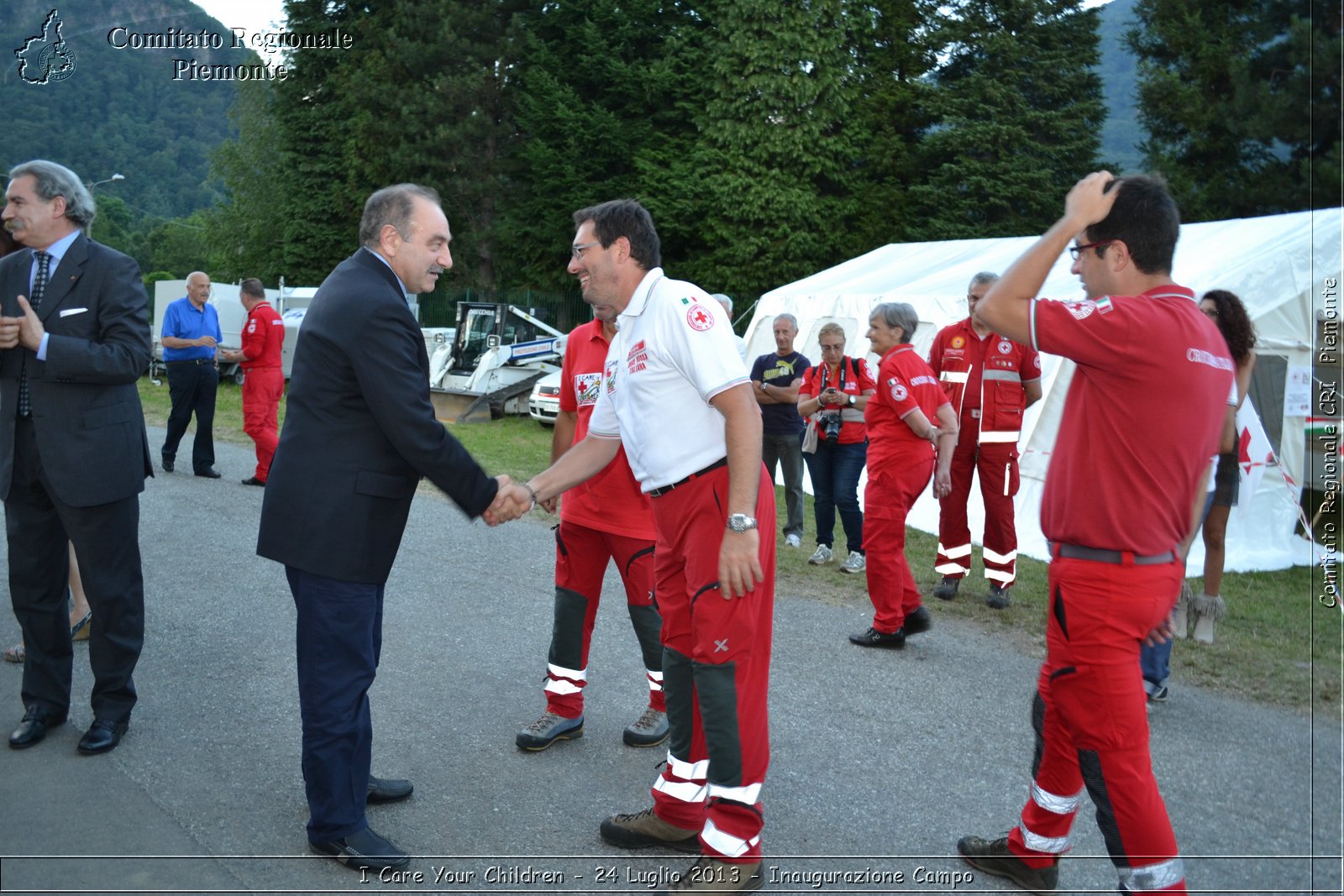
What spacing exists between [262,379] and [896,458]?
773 cm

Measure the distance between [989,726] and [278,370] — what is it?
8.96 m

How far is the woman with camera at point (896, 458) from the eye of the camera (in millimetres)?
6113

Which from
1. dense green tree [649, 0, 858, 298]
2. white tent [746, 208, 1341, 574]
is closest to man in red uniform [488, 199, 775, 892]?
white tent [746, 208, 1341, 574]

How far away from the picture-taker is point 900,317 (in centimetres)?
658

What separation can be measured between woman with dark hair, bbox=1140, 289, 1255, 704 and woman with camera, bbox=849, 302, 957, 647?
1.36m

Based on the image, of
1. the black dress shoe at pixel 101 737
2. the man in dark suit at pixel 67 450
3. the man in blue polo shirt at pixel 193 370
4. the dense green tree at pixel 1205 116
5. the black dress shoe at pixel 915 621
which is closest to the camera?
the black dress shoe at pixel 101 737

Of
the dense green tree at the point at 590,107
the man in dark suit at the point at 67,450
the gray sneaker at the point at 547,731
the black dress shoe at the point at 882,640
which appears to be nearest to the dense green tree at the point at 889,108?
the dense green tree at the point at 590,107

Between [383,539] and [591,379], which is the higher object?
[591,379]

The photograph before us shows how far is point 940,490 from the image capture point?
→ 7.04 m

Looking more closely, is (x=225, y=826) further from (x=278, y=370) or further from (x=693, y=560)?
(x=278, y=370)

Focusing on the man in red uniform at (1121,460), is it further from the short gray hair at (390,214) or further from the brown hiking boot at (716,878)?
the short gray hair at (390,214)

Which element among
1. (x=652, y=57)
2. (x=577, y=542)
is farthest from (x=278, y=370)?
(x=652, y=57)

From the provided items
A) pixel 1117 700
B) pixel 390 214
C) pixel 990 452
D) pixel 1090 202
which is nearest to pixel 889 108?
pixel 990 452

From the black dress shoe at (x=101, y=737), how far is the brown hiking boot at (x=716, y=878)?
249cm
